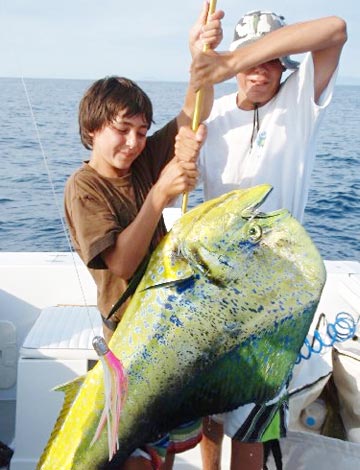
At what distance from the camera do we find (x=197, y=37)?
2.17m

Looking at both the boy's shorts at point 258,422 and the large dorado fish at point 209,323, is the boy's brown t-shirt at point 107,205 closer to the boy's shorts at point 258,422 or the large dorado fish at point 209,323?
the large dorado fish at point 209,323

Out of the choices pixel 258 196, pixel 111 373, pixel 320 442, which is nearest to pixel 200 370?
pixel 111 373

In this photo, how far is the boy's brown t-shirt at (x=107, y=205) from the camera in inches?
78.6

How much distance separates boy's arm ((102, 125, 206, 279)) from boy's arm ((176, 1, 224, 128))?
29 cm

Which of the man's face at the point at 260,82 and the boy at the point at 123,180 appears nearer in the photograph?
the boy at the point at 123,180

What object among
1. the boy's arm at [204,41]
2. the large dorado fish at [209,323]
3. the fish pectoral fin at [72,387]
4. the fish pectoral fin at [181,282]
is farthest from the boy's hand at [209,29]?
the fish pectoral fin at [72,387]

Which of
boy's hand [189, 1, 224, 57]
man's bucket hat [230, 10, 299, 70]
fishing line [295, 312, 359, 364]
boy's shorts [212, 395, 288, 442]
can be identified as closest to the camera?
boy's hand [189, 1, 224, 57]

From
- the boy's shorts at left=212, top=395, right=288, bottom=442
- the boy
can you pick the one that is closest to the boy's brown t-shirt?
the boy

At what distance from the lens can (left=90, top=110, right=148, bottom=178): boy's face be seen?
7.01ft

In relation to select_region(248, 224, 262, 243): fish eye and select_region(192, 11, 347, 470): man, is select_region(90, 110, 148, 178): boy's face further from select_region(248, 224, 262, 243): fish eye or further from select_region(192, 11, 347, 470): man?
select_region(248, 224, 262, 243): fish eye

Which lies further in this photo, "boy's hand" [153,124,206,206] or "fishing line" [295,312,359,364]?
"fishing line" [295,312,359,364]

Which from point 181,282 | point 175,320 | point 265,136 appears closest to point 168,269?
point 181,282

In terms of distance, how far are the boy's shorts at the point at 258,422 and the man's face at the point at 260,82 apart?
3.73ft

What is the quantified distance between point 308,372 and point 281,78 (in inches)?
55.9
